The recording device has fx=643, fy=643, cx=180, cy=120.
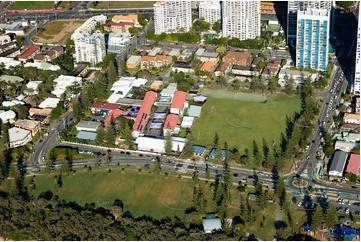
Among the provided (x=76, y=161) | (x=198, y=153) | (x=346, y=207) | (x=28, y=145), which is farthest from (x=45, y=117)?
(x=346, y=207)

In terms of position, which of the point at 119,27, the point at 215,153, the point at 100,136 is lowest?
the point at 215,153

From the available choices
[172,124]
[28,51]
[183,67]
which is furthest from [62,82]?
[172,124]

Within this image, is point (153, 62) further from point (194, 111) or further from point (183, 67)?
point (194, 111)

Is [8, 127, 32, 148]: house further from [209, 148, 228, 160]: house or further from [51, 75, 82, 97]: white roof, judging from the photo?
[209, 148, 228, 160]: house

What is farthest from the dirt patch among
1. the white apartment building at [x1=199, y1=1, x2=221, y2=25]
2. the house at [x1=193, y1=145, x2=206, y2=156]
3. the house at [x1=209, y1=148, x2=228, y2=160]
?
the house at [x1=209, y1=148, x2=228, y2=160]

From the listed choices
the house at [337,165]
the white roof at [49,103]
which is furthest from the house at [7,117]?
the house at [337,165]

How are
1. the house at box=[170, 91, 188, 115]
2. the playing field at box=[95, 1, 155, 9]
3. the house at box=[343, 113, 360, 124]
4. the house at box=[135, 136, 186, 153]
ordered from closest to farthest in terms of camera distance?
the house at box=[135, 136, 186, 153]
the house at box=[343, 113, 360, 124]
the house at box=[170, 91, 188, 115]
the playing field at box=[95, 1, 155, 9]
